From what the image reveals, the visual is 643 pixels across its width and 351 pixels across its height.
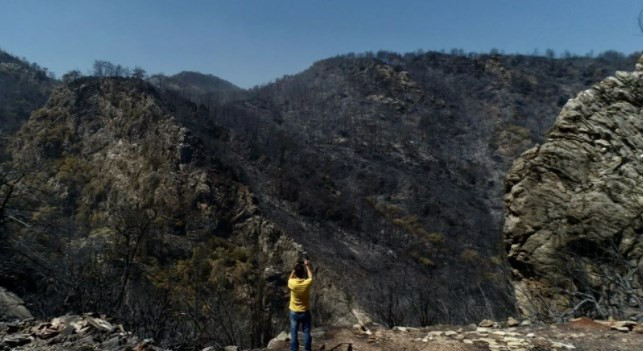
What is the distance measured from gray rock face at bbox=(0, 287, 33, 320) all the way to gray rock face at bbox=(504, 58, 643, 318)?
8.06 m

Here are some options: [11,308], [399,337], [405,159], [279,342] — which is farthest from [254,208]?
[405,159]

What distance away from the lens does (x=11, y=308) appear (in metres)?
6.31

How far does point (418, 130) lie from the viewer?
70875 mm

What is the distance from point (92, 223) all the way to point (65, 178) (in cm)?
604

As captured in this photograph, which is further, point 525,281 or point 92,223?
point 92,223

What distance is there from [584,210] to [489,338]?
3.90m

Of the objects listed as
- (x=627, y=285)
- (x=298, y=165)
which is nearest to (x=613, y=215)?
(x=627, y=285)

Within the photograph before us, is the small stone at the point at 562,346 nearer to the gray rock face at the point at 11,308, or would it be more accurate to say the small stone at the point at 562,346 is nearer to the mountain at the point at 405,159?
the mountain at the point at 405,159

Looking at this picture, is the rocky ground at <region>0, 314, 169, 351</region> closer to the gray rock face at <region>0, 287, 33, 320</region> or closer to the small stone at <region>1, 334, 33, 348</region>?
the small stone at <region>1, 334, 33, 348</region>

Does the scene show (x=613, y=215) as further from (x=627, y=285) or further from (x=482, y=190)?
(x=482, y=190)

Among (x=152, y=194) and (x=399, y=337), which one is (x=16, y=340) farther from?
(x=152, y=194)

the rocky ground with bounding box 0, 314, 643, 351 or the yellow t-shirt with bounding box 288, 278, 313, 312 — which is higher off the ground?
the yellow t-shirt with bounding box 288, 278, 313, 312

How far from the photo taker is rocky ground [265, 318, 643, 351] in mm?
5646

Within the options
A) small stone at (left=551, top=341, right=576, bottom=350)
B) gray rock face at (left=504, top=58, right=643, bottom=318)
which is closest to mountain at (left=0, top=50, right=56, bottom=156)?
gray rock face at (left=504, top=58, right=643, bottom=318)
